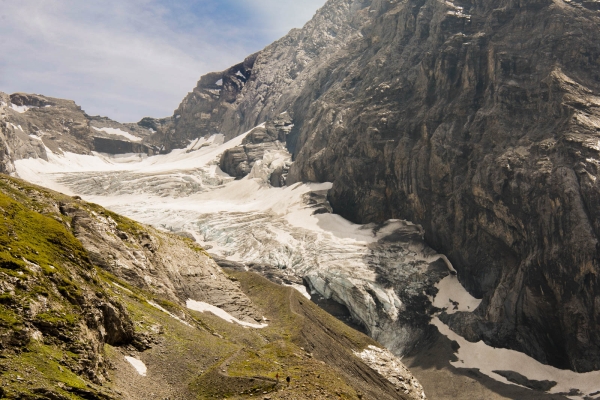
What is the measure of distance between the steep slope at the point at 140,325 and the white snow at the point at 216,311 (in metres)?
0.24

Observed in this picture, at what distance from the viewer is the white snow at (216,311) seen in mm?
57594

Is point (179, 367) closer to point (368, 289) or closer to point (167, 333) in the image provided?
point (167, 333)

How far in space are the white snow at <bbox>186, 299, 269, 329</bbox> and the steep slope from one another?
9.4 inches

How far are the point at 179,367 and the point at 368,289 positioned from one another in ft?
292

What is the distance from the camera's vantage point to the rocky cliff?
333 ft

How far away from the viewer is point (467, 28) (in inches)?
6196

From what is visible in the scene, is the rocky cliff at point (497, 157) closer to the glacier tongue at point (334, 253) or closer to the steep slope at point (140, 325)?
the glacier tongue at point (334, 253)

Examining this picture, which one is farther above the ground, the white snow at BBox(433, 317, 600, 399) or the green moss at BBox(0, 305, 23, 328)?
the green moss at BBox(0, 305, 23, 328)

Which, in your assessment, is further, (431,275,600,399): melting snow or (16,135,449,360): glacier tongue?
(16,135,449,360): glacier tongue

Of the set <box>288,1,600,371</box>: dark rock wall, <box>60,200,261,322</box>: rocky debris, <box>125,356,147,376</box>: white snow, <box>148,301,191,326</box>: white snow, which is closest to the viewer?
<box>125,356,147,376</box>: white snow

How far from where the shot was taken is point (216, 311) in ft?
193

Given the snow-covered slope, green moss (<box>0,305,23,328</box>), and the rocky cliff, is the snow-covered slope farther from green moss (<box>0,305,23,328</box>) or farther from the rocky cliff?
green moss (<box>0,305,23,328</box>)

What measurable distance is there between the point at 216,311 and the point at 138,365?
2467 centimetres

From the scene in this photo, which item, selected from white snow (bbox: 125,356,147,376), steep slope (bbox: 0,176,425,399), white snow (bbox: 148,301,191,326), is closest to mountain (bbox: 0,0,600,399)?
Answer: steep slope (bbox: 0,176,425,399)
